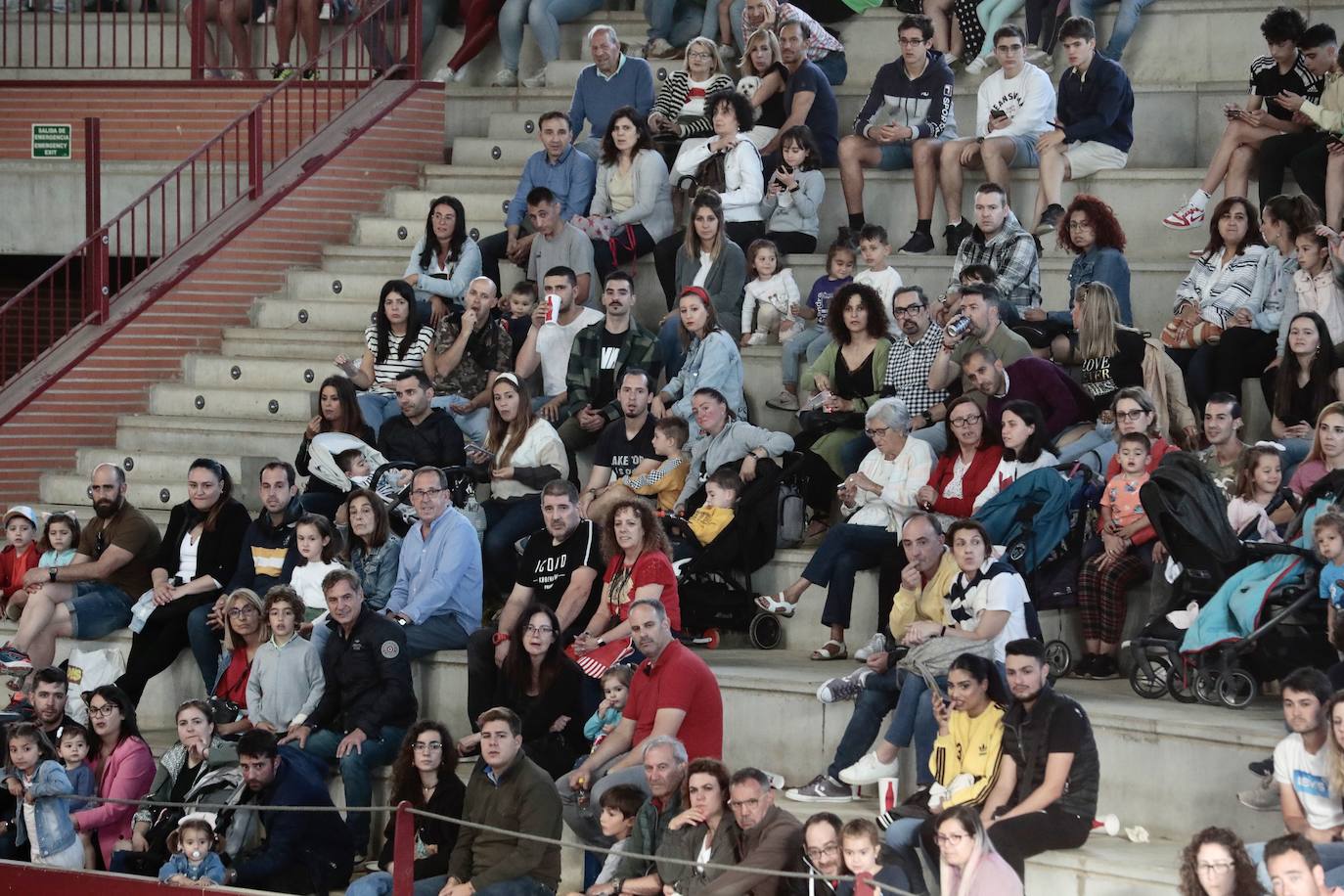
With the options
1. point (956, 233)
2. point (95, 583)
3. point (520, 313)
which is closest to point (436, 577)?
point (95, 583)

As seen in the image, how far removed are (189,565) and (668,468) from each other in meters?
2.43

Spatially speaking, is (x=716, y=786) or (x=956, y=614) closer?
(x=716, y=786)

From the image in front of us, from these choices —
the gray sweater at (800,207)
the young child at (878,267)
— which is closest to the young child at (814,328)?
the young child at (878,267)

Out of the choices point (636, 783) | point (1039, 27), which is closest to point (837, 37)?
point (1039, 27)

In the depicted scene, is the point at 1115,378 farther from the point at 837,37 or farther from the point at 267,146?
the point at 267,146

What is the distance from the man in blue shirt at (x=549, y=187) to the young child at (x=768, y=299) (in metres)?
1.38

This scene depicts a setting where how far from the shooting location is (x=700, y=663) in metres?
9.02

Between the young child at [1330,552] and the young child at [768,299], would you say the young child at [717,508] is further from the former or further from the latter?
the young child at [1330,552]

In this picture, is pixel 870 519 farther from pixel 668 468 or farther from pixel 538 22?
pixel 538 22

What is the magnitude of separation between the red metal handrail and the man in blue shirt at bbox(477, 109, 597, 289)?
197 centimetres

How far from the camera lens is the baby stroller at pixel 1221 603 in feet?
27.9

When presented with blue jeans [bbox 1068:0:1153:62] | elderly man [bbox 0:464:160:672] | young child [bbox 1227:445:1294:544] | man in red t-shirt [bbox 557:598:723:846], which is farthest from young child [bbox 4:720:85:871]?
blue jeans [bbox 1068:0:1153:62]

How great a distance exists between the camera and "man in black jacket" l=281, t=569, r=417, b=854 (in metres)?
9.84

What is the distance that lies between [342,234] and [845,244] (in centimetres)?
389
